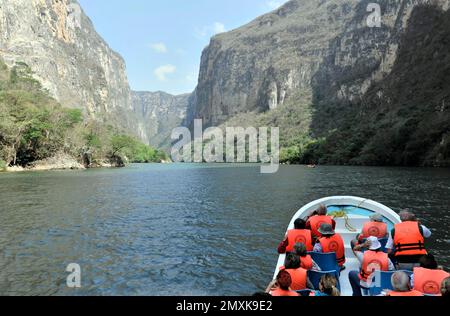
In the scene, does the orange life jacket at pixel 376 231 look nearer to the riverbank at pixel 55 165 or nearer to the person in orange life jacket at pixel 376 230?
the person in orange life jacket at pixel 376 230

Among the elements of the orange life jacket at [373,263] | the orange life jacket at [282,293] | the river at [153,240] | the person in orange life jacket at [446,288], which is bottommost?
the river at [153,240]

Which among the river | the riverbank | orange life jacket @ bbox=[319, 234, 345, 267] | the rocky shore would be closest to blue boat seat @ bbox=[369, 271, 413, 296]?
orange life jacket @ bbox=[319, 234, 345, 267]

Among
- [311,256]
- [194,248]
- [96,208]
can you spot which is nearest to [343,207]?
[311,256]

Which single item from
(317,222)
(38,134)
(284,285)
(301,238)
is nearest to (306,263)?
(301,238)

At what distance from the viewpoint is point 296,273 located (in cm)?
751

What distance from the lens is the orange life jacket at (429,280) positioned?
6922 millimetres

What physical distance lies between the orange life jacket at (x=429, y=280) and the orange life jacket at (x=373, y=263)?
125 cm

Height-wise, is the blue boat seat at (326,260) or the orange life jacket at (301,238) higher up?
the orange life jacket at (301,238)

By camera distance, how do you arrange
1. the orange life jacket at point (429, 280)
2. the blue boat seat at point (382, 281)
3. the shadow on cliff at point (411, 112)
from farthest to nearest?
the shadow on cliff at point (411, 112) < the blue boat seat at point (382, 281) < the orange life jacket at point (429, 280)

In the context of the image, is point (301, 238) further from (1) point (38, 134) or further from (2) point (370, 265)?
(1) point (38, 134)

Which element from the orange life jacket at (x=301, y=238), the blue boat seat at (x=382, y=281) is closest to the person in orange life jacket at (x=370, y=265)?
the blue boat seat at (x=382, y=281)

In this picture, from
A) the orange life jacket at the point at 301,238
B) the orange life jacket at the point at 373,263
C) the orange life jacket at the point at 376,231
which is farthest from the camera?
the orange life jacket at the point at 376,231
